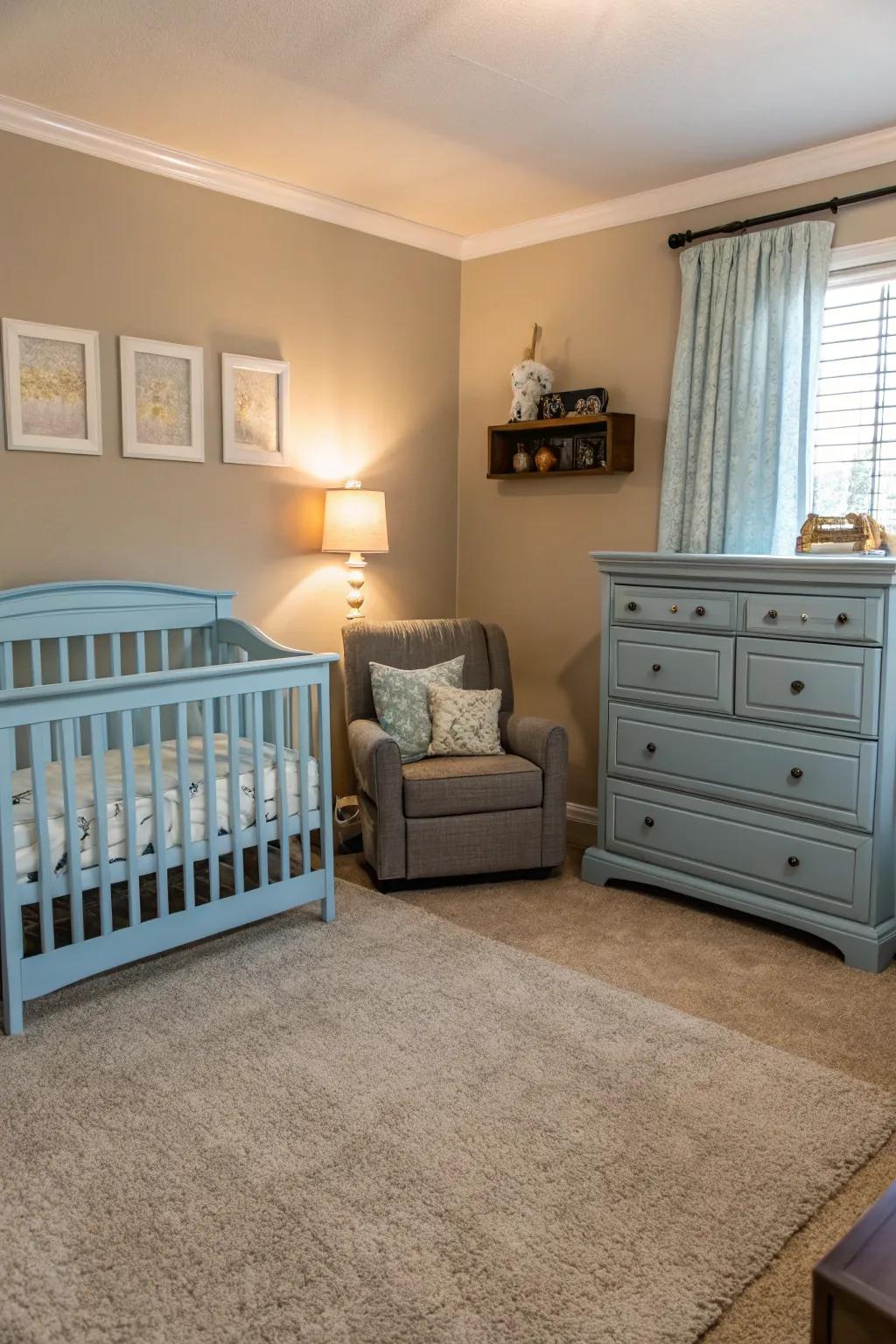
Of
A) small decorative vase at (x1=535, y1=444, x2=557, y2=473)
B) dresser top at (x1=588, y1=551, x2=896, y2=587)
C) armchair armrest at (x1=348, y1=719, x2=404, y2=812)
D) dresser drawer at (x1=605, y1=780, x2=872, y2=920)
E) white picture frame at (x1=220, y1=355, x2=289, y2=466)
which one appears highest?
white picture frame at (x1=220, y1=355, x2=289, y2=466)

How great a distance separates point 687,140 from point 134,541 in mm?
2287

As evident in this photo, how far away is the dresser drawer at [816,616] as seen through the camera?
9.57ft

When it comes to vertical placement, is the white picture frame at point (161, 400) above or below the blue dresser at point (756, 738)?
above

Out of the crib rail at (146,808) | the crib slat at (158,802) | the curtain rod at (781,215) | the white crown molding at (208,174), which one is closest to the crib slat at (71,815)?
the crib rail at (146,808)

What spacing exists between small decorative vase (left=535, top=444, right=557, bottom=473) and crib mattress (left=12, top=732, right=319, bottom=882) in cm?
166

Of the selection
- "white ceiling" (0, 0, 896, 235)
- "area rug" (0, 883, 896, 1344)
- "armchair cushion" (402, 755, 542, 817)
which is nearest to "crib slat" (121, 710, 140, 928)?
"area rug" (0, 883, 896, 1344)

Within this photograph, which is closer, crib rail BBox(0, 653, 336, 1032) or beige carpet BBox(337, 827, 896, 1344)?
beige carpet BBox(337, 827, 896, 1344)

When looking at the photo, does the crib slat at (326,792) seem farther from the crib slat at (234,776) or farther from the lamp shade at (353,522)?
the lamp shade at (353,522)

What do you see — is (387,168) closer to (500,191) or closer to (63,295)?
(500,191)

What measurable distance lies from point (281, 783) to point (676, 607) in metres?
1.41

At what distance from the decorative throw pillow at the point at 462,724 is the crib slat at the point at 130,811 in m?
1.31

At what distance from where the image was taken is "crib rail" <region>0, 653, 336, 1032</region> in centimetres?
258

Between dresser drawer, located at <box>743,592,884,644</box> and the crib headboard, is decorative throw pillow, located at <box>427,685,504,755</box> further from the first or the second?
dresser drawer, located at <box>743,592,884,644</box>

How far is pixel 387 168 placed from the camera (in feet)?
12.0
